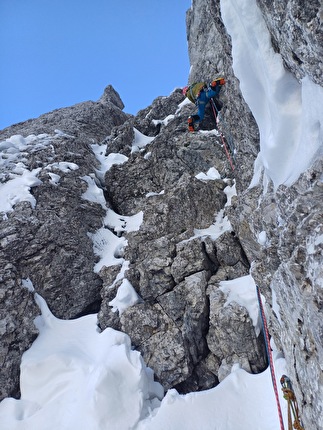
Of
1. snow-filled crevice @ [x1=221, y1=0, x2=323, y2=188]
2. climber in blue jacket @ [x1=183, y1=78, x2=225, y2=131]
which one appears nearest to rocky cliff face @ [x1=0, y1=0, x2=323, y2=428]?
snow-filled crevice @ [x1=221, y1=0, x2=323, y2=188]

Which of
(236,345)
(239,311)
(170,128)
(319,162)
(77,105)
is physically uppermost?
(77,105)

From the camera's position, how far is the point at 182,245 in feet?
30.0

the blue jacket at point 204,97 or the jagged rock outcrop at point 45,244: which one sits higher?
the blue jacket at point 204,97

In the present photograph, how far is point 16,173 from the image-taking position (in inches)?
544

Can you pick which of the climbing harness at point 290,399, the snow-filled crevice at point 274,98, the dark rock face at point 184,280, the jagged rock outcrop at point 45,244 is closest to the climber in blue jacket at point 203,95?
the dark rock face at point 184,280

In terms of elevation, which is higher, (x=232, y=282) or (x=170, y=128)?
(x=170, y=128)

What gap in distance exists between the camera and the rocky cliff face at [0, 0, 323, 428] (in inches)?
149

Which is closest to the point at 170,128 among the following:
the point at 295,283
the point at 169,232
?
the point at 169,232

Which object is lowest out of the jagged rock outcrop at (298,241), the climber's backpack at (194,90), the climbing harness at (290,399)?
the climbing harness at (290,399)

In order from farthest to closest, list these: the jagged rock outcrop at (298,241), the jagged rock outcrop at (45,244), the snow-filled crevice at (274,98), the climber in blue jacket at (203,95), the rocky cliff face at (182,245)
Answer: the climber in blue jacket at (203,95) → the jagged rock outcrop at (45,244) → the rocky cliff face at (182,245) → the snow-filled crevice at (274,98) → the jagged rock outcrop at (298,241)

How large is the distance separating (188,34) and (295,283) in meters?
21.8

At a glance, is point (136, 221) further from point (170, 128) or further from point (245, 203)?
point (245, 203)

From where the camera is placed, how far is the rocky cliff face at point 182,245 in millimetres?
3783

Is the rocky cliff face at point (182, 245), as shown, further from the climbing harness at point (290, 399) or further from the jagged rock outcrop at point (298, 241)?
the climbing harness at point (290, 399)
